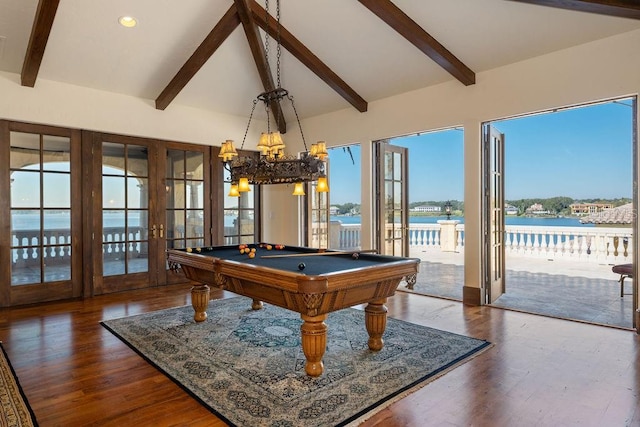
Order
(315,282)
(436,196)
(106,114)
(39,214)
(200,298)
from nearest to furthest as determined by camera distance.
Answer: (315,282) → (200,298) → (39,214) → (106,114) → (436,196)

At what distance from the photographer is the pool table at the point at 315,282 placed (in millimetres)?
2499

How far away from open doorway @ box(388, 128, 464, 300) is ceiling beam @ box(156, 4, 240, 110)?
18.3 feet

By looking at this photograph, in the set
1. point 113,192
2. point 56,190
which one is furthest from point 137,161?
point 56,190

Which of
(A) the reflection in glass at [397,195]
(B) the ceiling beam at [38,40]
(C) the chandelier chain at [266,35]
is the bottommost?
(A) the reflection in glass at [397,195]

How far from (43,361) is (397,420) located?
2.69 metres

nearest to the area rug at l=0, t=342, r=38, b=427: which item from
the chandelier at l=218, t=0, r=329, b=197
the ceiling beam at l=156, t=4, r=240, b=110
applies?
the chandelier at l=218, t=0, r=329, b=197

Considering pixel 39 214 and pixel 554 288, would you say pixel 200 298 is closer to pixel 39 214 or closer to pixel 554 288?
pixel 39 214

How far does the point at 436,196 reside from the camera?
12.8 metres

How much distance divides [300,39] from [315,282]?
369 centimetres

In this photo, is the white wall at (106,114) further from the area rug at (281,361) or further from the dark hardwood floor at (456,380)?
the area rug at (281,361)

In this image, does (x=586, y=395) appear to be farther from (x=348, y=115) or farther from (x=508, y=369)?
(x=348, y=115)

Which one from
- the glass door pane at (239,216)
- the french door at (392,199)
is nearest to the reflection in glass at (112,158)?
the glass door pane at (239,216)

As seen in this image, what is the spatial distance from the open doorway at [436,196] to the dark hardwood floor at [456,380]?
5.10 m

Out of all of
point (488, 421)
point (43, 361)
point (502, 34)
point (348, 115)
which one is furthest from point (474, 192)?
point (43, 361)
